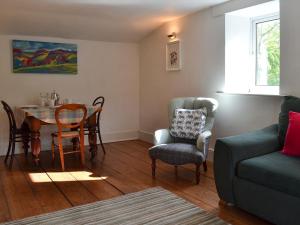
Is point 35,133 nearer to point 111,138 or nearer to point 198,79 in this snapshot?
point 111,138

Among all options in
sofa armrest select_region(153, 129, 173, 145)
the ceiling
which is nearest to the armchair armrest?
sofa armrest select_region(153, 129, 173, 145)

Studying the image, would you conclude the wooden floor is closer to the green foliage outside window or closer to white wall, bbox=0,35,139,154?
white wall, bbox=0,35,139,154

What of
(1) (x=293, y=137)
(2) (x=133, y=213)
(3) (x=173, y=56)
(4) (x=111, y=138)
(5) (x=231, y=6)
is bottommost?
(2) (x=133, y=213)

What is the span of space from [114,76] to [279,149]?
11.6ft

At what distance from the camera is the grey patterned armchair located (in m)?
3.14

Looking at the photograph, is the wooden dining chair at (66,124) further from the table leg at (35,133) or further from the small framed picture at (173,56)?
the small framed picture at (173,56)

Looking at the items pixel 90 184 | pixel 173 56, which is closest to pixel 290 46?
pixel 173 56

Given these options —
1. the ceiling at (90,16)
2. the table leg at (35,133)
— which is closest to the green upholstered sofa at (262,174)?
the ceiling at (90,16)

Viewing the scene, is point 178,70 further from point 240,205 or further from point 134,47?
point 240,205

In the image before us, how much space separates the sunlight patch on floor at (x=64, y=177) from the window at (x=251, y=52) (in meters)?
2.04

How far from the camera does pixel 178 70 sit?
4.67 metres

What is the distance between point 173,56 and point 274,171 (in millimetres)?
2925

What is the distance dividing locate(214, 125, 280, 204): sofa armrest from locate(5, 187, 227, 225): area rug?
0.28 meters

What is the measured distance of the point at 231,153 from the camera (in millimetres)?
2469
